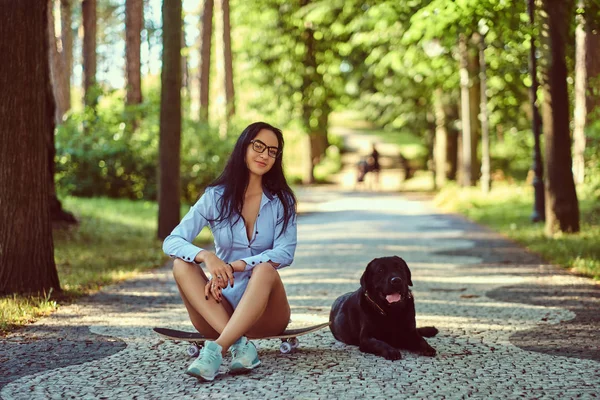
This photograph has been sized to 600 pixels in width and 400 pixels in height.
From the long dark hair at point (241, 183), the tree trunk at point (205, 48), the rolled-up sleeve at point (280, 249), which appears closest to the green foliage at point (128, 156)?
the tree trunk at point (205, 48)

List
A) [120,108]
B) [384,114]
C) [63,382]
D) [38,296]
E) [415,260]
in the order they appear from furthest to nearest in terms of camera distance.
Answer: [384,114] < [120,108] < [415,260] < [38,296] < [63,382]

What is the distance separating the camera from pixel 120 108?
2675 cm

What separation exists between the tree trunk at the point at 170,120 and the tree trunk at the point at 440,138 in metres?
20.5

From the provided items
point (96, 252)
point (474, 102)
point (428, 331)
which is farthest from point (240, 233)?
point (474, 102)

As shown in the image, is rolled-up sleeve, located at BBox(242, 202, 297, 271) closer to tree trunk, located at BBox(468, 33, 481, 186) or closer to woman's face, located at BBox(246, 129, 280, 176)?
woman's face, located at BBox(246, 129, 280, 176)

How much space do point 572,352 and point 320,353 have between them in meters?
1.84

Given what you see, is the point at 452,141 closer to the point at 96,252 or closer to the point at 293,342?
the point at 96,252

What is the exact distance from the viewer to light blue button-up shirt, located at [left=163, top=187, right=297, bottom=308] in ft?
19.4

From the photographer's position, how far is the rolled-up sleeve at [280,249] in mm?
5773

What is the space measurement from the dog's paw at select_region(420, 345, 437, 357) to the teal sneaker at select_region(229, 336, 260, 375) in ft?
4.16

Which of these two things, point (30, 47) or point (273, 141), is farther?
point (30, 47)

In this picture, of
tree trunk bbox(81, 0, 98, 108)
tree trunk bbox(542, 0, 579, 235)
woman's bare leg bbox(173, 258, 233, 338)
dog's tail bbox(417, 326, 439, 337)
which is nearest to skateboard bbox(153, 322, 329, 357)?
woman's bare leg bbox(173, 258, 233, 338)

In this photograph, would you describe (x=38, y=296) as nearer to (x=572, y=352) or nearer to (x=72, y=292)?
(x=72, y=292)

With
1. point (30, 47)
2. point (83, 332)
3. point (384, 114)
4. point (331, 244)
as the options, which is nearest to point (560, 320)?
point (83, 332)
